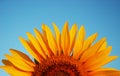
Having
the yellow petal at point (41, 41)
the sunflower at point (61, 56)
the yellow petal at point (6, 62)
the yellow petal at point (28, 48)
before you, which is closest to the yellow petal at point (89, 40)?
the sunflower at point (61, 56)

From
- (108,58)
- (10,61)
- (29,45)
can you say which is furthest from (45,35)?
(108,58)

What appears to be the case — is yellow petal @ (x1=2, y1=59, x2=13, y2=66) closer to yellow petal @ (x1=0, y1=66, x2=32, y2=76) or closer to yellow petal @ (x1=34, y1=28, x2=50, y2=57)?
yellow petal @ (x1=0, y1=66, x2=32, y2=76)

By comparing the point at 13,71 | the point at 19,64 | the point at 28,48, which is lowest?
the point at 13,71

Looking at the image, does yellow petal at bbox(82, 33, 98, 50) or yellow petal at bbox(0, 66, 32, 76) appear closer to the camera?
yellow petal at bbox(0, 66, 32, 76)

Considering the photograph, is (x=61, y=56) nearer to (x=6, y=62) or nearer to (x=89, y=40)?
(x=89, y=40)

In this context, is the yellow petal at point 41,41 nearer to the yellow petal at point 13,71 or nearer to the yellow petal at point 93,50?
the yellow petal at point 13,71

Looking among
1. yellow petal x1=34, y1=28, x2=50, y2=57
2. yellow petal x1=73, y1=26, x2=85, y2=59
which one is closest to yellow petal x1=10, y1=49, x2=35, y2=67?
yellow petal x1=34, y1=28, x2=50, y2=57

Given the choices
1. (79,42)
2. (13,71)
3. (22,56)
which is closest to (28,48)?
(22,56)

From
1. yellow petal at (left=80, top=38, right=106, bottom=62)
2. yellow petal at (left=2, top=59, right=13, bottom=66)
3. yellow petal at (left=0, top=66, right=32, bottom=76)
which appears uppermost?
yellow petal at (left=80, top=38, right=106, bottom=62)
